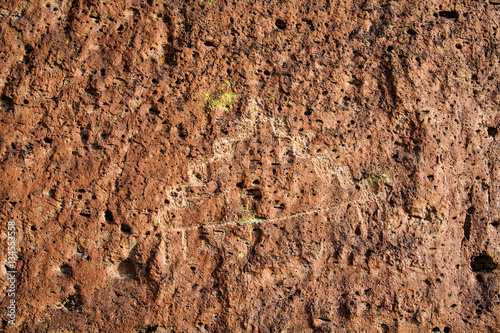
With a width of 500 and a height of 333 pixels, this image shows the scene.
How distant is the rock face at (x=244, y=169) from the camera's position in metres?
1.69

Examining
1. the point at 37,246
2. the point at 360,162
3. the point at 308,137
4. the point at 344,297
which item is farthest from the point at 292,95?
the point at 37,246

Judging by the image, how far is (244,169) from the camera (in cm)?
178

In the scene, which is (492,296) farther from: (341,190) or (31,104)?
(31,104)

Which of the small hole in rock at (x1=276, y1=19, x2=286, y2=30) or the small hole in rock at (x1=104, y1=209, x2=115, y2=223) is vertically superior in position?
the small hole in rock at (x1=276, y1=19, x2=286, y2=30)

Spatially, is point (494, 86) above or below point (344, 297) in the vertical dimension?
above

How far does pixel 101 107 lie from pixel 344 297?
1.54 m

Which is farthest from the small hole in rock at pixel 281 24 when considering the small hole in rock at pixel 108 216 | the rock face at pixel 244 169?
the small hole in rock at pixel 108 216

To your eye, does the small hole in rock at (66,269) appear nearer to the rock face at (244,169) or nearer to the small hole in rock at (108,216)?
the rock face at (244,169)

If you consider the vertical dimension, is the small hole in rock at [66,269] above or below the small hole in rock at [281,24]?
below

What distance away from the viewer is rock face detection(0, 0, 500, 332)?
66.5 inches

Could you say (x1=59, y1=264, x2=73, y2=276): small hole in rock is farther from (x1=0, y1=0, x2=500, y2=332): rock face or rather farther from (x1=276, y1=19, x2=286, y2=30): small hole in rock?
(x1=276, y1=19, x2=286, y2=30): small hole in rock

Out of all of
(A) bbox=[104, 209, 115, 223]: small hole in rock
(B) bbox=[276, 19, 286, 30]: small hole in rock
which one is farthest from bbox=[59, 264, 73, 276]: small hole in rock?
(B) bbox=[276, 19, 286, 30]: small hole in rock

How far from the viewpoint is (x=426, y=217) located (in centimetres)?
183

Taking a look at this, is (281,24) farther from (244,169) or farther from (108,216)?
(108,216)
